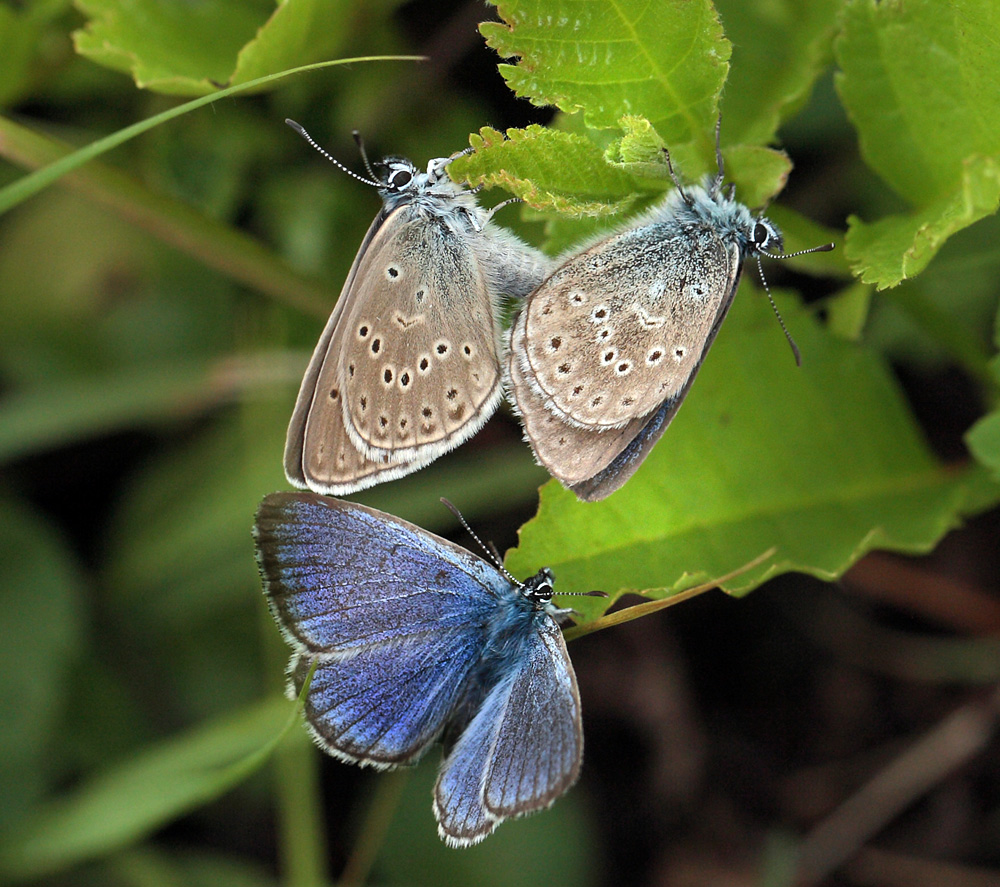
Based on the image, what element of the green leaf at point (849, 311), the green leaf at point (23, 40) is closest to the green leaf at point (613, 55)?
the green leaf at point (849, 311)

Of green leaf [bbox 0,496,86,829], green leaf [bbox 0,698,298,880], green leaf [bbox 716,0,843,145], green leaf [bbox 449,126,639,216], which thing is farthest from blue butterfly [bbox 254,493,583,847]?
green leaf [bbox 0,496,86,829]

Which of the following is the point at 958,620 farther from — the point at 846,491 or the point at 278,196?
the point at 278,196

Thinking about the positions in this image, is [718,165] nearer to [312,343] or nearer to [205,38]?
[205,38]

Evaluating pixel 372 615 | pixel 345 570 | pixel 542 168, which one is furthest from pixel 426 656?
pixel 542 168

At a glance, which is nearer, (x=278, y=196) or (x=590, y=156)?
(x=590, y=156)

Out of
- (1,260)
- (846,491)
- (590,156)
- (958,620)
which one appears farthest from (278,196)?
(958,620)

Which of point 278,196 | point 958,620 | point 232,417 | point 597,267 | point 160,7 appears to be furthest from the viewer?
point 232,417
